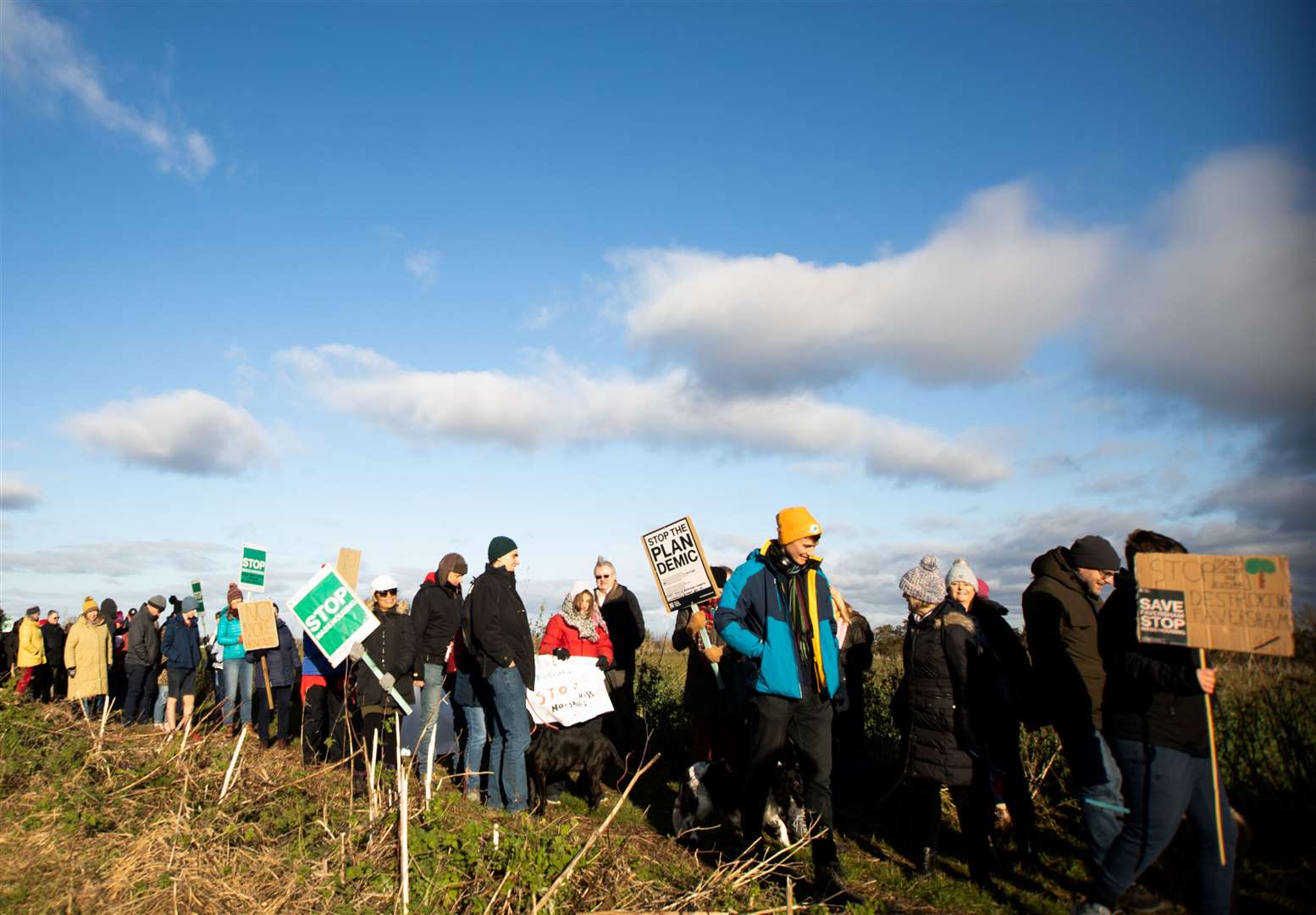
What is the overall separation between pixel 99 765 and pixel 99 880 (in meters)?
2.16

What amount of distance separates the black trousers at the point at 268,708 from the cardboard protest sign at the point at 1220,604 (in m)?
10.8

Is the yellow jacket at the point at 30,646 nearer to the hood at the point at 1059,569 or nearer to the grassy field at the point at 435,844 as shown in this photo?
the grassy field at the point at 435,844

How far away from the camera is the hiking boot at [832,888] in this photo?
5576 millimetres

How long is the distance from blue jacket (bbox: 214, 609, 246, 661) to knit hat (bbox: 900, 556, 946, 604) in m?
9.84

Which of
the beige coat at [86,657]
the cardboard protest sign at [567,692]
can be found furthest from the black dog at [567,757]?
the beige coat at [86,657]

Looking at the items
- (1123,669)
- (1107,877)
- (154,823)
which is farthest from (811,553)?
(154,823)

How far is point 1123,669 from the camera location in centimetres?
492

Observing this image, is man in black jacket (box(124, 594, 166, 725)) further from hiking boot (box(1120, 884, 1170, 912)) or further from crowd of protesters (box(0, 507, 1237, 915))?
hiking boot (box(1120, 884, 1170, 912))

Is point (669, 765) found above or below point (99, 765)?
below

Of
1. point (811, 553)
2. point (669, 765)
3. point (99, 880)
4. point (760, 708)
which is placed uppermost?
point (811, 553)

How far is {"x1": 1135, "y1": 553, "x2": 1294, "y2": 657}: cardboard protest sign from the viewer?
449 cm

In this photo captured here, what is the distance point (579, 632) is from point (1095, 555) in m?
5.17

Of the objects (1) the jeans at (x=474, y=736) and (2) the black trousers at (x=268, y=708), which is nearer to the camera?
(1) the jeans at (x=474, y=736)

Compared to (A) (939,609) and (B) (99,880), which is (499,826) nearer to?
(B) (99,880)
